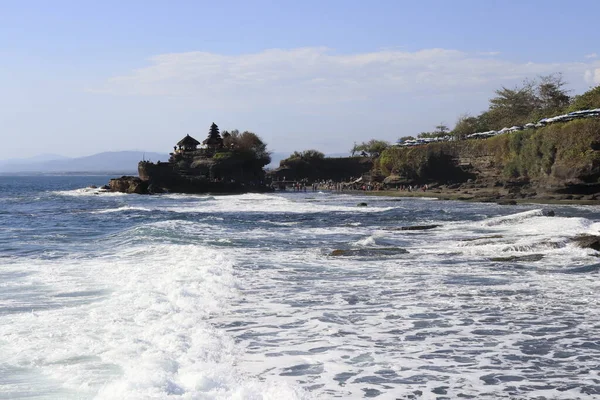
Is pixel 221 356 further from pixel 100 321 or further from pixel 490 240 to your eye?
pixel 490 240

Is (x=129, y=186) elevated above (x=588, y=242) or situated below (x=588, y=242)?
above

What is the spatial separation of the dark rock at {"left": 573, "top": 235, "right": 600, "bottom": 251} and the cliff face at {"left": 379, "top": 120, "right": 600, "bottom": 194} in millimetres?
28351

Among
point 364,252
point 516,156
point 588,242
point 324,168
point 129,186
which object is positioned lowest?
point 364,252

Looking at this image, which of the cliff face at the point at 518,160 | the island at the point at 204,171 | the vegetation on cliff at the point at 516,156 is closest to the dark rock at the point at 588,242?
the cliff face at the point at 518,160

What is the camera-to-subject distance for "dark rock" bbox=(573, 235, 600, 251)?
1955 centimetres

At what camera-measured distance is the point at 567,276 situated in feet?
51.1

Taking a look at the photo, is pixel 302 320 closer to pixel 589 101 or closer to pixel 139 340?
pixel 139 340

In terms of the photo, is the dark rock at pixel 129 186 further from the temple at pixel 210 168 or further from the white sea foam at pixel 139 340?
the white sea foam at pixel 139 340

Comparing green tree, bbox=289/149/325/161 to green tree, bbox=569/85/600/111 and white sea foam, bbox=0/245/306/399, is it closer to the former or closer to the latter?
green tree, bbox=569/85/600/111

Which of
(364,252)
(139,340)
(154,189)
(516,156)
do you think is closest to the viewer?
(139,340)

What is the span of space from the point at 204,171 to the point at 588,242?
2544 inches

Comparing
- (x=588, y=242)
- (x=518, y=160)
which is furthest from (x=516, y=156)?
(x=588, y=242)

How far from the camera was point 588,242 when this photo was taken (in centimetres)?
1994

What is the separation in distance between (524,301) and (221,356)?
634 cm
